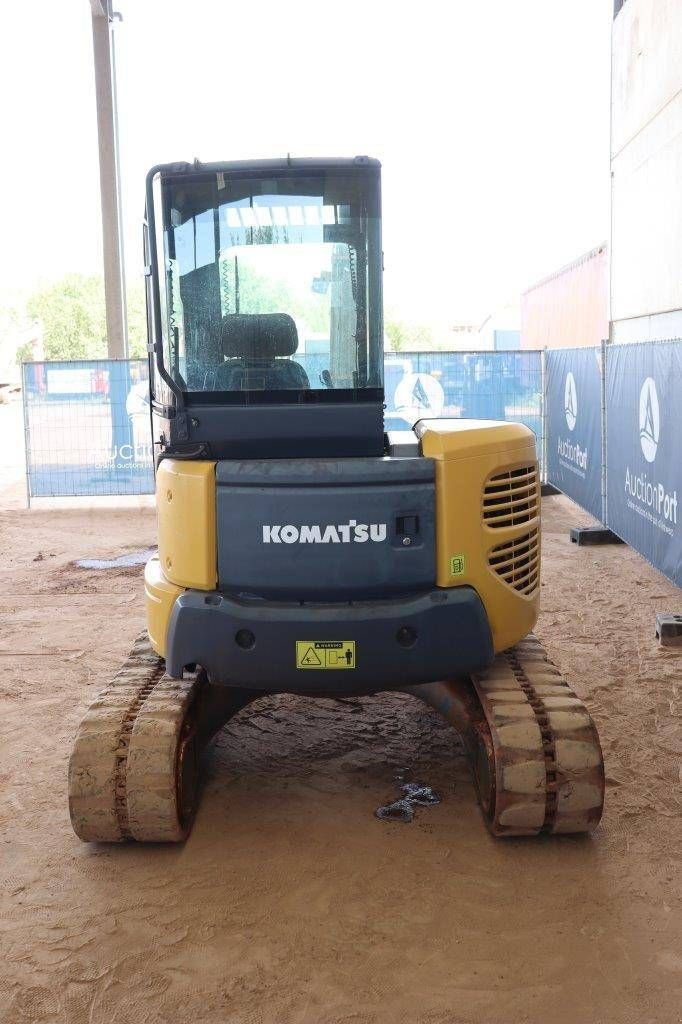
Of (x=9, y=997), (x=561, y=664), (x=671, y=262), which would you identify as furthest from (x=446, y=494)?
(x=671, y=262)

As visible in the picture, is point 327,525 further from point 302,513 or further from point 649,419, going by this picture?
point 649,419

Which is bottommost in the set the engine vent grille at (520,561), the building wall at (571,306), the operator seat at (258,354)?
the engine vent grille at (520,561)

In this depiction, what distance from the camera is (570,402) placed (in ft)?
42.9

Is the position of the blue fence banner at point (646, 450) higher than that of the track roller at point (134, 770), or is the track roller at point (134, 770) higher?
the blue fence banner at point (646, 450)

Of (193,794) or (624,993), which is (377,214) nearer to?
(193,794)

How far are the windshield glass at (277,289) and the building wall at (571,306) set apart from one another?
613 inches

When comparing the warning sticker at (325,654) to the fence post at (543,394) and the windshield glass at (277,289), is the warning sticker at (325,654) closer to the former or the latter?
the windshield glass at (277,289)

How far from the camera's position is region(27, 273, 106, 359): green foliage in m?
56.4

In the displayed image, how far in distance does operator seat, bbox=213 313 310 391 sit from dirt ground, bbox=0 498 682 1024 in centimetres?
210

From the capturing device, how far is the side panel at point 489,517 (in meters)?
4.68

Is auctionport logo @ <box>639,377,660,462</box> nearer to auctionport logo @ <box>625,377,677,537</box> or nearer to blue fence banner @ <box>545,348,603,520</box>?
auctionport logo @ <box>625,377,677,537</box>

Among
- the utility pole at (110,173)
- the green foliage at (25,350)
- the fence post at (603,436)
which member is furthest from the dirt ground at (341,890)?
the green foliage at (25,350)

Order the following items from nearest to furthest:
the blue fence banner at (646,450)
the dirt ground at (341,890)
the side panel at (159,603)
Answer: the dirt ground at (341,890)
the side panel at (159,603)
the blue fence banner at (646,450)

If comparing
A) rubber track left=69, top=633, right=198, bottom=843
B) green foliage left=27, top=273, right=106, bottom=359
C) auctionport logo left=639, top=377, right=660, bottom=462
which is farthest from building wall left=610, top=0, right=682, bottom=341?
green foliage left=27, top=273, right=106, bottom=359
